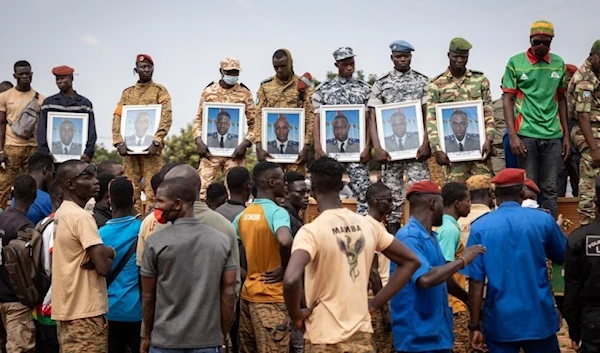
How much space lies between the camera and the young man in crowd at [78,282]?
655cm

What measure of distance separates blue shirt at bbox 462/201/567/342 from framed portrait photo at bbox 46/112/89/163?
7217 millimetres

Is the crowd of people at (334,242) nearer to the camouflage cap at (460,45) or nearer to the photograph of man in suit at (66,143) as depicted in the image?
the camouflage cap at (460,45)

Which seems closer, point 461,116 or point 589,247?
point 589,247

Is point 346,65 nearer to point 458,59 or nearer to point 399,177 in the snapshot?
point 458,59

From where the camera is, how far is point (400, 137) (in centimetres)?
1053

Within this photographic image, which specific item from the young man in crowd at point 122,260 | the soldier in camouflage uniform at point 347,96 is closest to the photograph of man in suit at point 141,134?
A: the soldier in camouflage uniform at point 347,96

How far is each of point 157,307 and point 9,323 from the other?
2778 millimetres

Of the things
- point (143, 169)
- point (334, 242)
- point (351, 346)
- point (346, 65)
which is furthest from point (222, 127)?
point (351, 346)

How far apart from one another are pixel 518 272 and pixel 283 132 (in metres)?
5.26

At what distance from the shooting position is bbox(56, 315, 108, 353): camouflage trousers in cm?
664

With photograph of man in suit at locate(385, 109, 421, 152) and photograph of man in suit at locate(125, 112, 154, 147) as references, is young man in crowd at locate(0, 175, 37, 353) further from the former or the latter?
photograph of man in suit at locate(385, 109, 421, 152)

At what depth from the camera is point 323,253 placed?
5.37 m

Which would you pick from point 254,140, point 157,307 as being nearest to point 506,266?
point 157,307

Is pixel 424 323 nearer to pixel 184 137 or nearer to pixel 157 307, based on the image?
pixel 157 307
